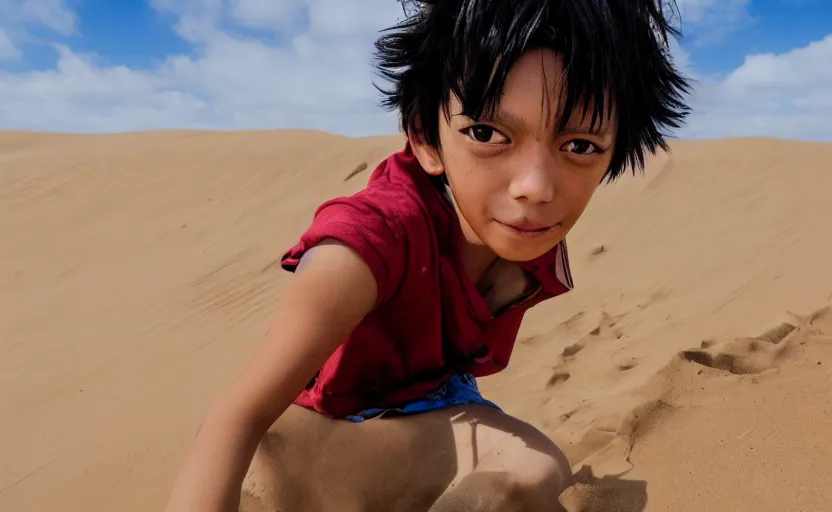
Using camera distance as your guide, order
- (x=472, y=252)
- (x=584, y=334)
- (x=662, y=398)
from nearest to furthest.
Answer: (x=472, y=252) < (x=662, y=398) < (x=584, y=334)

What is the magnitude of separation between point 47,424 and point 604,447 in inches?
104

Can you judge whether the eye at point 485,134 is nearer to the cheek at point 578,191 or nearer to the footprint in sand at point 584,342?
the cheek at point 578,191

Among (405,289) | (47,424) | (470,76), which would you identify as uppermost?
(470,76)

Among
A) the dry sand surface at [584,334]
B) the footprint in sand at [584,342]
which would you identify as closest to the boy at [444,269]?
the dry sand surface at [584,334]

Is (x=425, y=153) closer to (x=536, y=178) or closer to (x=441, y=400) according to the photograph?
(x=536, y=178)

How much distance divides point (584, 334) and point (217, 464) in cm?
249

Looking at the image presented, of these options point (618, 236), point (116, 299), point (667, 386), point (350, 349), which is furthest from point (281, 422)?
point (116, 299)

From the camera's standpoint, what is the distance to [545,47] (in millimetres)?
1188

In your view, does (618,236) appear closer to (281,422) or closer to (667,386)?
(667,386)

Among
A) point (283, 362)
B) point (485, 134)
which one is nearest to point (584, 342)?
point (485, 134)

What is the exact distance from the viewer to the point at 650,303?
11.9 feet

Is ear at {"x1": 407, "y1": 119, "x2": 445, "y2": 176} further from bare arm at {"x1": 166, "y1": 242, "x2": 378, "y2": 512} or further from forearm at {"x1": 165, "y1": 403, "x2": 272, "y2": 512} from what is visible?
forearm at {"x1": 165, "y1": 403, "x2": 272, "y2": 512}

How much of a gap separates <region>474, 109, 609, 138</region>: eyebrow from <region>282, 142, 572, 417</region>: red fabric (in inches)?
8.9

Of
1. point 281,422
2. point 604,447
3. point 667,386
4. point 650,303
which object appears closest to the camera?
point 281,422
